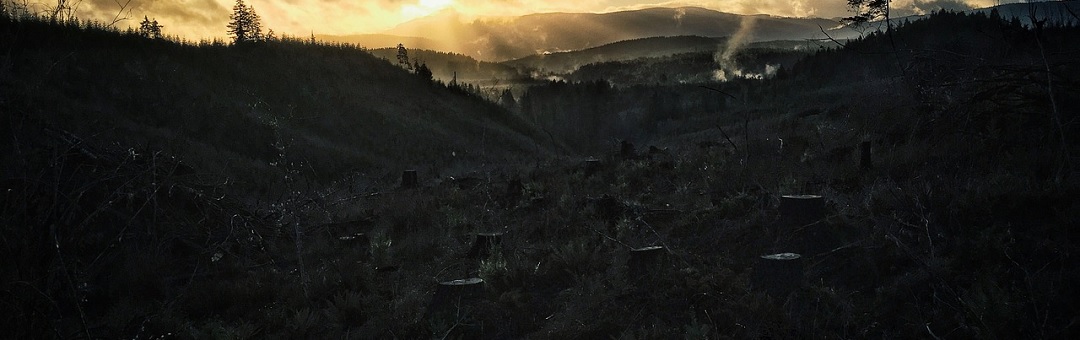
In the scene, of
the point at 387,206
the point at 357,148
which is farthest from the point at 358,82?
the point at 387,206

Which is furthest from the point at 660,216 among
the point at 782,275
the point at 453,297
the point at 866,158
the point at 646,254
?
the point at 453,297

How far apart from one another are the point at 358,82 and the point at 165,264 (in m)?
34.5

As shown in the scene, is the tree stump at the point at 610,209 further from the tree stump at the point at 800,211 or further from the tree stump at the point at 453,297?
the tree stump at the point at 453,297

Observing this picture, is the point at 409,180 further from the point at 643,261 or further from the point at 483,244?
the point at 643,261

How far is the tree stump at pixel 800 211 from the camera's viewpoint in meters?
7.99

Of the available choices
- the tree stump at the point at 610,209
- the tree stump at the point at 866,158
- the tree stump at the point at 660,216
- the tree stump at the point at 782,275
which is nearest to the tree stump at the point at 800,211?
the tree stump at the point at 782,275

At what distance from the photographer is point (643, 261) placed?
7.92 meters

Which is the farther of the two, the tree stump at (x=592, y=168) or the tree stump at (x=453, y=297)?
the tree stump at (x=592, y=168)

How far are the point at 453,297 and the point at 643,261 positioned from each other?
A: 7.46ft

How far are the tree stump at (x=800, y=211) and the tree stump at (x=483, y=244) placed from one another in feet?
13.3

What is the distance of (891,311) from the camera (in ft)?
20.2

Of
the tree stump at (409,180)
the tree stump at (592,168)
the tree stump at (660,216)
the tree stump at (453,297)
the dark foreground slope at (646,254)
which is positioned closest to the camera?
the dark foreground slope at (646,254)

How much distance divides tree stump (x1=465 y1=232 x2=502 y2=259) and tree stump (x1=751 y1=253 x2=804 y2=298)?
4.15 m

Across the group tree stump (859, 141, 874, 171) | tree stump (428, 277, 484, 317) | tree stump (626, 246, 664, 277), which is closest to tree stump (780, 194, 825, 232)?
tree stump (626, 246, 664, 277)
